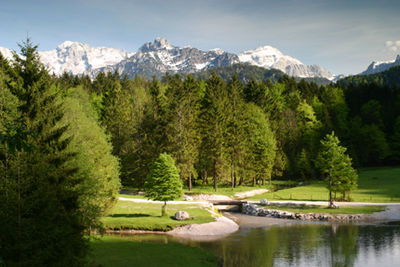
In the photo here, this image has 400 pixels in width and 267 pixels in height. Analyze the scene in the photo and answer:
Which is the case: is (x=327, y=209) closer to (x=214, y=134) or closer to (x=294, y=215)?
(x=294, y=215)

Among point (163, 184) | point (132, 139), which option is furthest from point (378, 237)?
point (132, 139)

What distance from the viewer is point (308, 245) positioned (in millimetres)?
31609

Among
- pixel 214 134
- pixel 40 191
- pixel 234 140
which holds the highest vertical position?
pixel 214 134

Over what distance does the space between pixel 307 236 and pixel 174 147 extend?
3262 cm

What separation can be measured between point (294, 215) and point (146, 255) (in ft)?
81.2

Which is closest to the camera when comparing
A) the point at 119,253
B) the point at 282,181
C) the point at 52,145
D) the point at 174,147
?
the point at 52,145

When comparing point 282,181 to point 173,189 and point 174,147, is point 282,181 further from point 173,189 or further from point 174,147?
point 173,189

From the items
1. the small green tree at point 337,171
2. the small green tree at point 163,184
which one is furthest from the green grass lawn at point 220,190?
the small green tree at point 163,184

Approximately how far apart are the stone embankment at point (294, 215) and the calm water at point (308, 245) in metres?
3.07

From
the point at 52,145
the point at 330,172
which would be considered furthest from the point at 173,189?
the point at 330,172

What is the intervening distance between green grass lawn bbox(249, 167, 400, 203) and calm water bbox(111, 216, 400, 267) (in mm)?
13303

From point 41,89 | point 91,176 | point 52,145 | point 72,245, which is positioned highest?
point 41,89

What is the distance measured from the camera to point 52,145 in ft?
75.4

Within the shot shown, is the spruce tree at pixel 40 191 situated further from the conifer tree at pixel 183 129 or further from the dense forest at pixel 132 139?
the conifer tree at pixel 183 129
